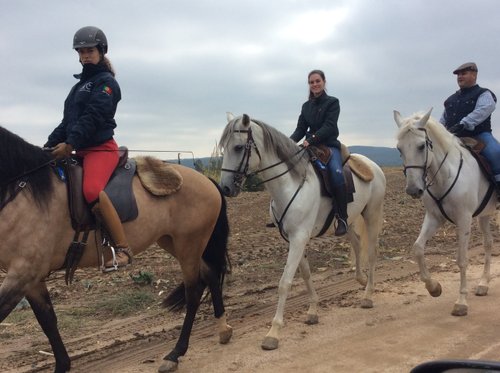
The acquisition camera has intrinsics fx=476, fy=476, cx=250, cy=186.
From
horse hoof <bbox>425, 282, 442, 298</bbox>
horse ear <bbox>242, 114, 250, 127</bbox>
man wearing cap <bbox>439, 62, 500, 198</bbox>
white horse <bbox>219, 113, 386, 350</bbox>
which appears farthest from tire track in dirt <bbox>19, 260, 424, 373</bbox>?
man wearing cap <bbox>439, 62, 500, 198</bbox>

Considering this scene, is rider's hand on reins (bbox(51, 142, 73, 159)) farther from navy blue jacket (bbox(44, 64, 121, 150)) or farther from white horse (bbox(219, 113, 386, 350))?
white horse (bbox(219, 113, 386, 350))

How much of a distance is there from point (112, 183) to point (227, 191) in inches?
48.9

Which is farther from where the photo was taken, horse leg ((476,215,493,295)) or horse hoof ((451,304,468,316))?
horse leg ((476,215,493,295))

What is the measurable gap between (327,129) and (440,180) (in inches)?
64.1

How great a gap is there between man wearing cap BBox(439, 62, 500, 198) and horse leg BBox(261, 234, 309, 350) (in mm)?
3030

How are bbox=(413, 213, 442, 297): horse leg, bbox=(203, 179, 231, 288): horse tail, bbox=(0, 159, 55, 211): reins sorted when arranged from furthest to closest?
1. bbox=(413, 213, 442, 297): horse leg
2. bbox=(203, 179, 231, 288): horse tail
3. bbox=(0, 159, 55, 211): reins

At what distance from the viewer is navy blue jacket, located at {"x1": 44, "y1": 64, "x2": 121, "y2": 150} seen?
427cm

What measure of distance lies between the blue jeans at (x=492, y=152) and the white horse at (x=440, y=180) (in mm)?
169

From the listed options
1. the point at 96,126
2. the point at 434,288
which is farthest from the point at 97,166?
the point at 434,288

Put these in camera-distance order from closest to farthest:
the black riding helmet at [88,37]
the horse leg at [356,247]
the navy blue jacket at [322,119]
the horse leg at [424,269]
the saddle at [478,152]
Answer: the black riding helmet at [88,37] → the navy blue jacket at [322,119] → the horse leg at [424,269] → the saddle at [478,152] → the horse leg at [356,247]

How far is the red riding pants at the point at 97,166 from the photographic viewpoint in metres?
4.24

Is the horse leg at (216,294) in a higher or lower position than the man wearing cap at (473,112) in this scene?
lower

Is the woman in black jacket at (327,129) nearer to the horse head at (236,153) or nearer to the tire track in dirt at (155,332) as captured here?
the horse head at (236,153)

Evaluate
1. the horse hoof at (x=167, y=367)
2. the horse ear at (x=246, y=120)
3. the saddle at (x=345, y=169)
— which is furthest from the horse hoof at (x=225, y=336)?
the horse ear at (x=246, y=120)
